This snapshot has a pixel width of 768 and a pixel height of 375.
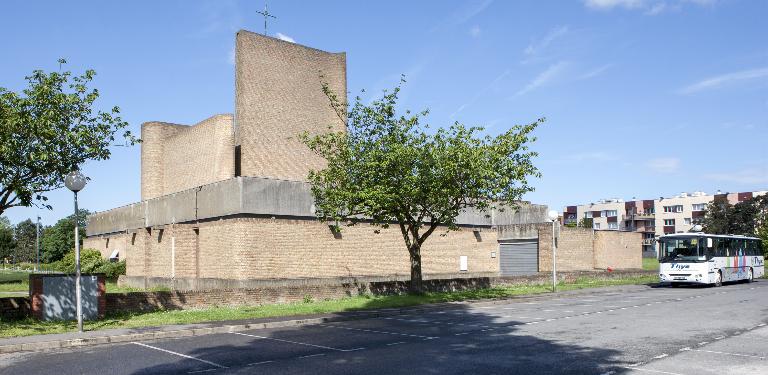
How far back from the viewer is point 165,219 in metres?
38.7

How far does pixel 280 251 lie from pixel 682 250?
21.4 m

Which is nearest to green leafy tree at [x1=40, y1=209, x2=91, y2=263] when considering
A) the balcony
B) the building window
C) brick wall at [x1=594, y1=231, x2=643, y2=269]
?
brick wall at [x1=594, y1=231, x2=643, y2=269]

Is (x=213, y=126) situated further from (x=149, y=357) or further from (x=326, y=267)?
(x=149, y=357)

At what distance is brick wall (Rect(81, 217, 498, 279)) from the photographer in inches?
1138

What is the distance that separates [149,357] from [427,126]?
15.0m

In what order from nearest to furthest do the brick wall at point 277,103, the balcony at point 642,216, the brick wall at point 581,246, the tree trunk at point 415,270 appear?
1. the tree trunk at point 415,270
2. the brick wall at point 277,103
3. the brick wall at point 581,246
4. the balcony at point 642,216

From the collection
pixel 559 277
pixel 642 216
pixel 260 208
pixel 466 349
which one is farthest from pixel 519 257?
pixel 642 216

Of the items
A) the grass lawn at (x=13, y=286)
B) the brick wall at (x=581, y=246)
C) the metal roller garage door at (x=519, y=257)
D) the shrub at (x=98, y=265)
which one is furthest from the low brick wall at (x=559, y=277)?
the shrub at (x=98, y=265)

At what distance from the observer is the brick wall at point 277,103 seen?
A: 37.4 m

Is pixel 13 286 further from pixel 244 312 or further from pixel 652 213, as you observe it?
pixel 652 213

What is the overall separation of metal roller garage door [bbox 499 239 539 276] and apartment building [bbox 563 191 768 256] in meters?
69.4

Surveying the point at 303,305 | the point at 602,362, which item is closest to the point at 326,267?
the point at 303,305

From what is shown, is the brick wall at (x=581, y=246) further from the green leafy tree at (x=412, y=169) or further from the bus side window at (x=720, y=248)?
the green leafy tree at (x=412, y=169)

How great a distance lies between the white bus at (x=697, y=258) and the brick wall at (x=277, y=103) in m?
20.4
